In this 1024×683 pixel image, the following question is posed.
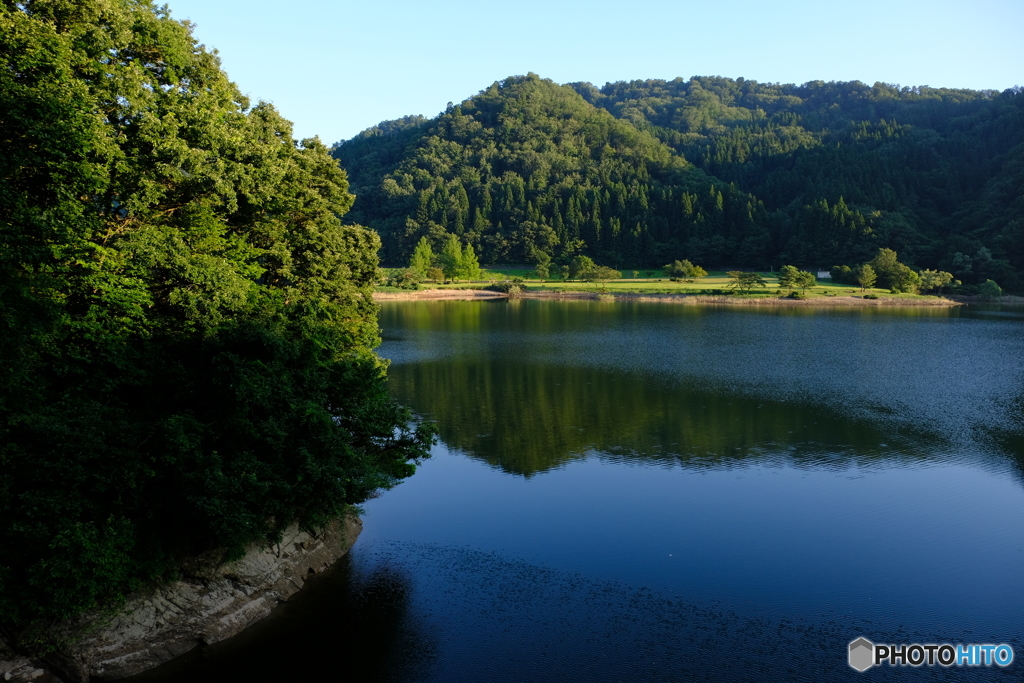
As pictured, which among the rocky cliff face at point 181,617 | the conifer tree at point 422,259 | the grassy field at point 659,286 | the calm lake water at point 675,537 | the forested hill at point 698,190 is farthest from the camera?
the forested hill at point 698,190

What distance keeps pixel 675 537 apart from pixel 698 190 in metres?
124

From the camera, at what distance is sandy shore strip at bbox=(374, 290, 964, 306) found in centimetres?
8312

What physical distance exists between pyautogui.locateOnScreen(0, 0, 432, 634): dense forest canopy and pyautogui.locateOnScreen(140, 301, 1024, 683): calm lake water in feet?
7.75

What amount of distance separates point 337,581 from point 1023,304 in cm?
9593

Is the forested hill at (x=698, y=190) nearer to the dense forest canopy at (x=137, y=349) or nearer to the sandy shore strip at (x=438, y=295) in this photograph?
the sandy shore strip at (x=438, y=295)

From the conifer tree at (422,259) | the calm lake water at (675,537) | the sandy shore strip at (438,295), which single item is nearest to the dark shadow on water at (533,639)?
the calm lake water at (675,537)

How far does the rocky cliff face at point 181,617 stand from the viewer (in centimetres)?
1140

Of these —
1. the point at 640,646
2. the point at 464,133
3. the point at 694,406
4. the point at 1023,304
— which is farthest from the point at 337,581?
the point at 464,133

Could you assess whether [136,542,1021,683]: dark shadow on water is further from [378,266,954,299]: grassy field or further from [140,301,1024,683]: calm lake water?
[378,266,954,299]: grassy field

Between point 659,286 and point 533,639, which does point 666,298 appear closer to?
point 659,286

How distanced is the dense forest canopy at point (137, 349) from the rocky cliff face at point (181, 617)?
19.8 inches

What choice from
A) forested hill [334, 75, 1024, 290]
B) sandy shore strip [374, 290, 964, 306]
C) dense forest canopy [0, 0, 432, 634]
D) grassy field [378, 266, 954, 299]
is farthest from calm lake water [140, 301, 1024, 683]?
forested hill [334, 75, 1024, 290]

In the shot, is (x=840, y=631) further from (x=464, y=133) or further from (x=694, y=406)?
(x=464, y=133)

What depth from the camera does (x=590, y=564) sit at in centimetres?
1563
